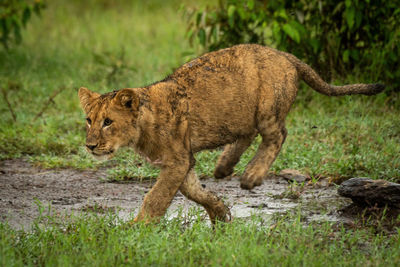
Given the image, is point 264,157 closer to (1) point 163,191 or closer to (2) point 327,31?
(1) point 163,191

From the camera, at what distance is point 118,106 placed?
4570 millimetres

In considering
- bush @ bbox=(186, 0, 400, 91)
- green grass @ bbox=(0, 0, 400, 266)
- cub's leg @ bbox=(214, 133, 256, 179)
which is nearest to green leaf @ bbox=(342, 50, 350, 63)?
bush @ bbox=(186, 0, 400, 91)

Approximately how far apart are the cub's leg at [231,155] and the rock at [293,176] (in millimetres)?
639

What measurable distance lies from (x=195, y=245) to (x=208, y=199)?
2.52 feet

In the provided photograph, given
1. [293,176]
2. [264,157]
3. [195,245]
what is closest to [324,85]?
[264,157]

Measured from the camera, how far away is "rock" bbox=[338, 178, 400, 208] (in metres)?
4.86

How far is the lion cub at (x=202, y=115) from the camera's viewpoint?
4613 millimetres

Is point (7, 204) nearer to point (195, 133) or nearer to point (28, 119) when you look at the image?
point (195, 133)

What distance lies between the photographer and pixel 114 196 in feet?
18.9

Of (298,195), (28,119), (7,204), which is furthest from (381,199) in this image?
(28,119)

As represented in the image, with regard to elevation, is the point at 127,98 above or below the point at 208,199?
above

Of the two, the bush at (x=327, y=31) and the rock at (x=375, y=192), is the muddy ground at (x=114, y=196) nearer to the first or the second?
the rock at (x=375, y=192)

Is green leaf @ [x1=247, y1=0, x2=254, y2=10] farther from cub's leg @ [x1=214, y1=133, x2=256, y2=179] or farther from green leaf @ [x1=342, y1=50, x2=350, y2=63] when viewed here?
cub's leg @ [x1=214, y1=133, x2=256, y2=179]

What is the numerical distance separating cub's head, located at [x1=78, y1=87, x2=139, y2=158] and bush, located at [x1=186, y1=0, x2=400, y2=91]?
335 cm
